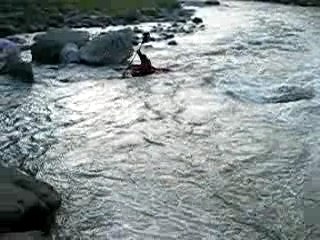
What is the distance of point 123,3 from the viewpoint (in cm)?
2123

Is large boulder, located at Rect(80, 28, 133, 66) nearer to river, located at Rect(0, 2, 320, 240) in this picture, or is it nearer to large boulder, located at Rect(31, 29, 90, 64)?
river, located at Rect(0, 2, 320, 240)

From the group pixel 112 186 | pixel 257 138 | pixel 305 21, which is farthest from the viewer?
pixel 305 21

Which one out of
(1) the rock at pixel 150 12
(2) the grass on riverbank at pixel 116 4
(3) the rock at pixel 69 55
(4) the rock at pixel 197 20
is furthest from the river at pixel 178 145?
(2) the grass on riverbank at pixel 116 4

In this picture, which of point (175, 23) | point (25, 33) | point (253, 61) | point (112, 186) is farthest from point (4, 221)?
point (175, 23)

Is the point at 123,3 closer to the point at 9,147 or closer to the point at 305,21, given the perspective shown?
the point at 305,21

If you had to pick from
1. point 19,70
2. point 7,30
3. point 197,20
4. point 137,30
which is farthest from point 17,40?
point 197,20

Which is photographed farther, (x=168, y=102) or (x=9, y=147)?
(x=168, y=102)

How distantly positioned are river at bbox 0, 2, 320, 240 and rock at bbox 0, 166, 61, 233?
14 centimetres

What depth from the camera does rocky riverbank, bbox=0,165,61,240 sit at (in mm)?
3828

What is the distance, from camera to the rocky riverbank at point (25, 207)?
151 inches

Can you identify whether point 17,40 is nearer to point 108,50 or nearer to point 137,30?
point 108,50

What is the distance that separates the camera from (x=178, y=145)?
5945mm

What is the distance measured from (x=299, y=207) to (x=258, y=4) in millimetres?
17991

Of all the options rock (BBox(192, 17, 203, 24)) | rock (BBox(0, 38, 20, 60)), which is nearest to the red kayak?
rock (BBox(0, 38, 20, 60))
